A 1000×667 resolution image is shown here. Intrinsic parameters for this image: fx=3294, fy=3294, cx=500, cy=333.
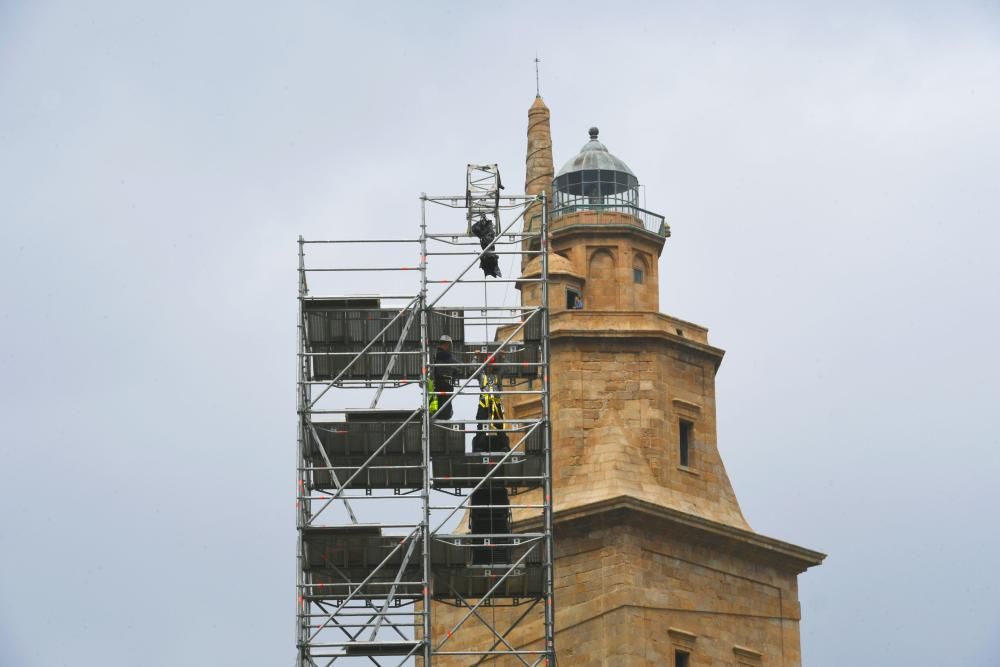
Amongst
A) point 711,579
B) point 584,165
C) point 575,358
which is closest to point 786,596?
point 711,579

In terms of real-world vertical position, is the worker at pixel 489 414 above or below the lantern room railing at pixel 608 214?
below

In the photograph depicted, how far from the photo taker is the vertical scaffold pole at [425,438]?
80750mm

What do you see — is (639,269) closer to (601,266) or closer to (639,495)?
(601,266)

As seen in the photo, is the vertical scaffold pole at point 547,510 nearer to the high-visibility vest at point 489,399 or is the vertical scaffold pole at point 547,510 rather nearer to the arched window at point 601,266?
the high-visibility vest at point 489,399

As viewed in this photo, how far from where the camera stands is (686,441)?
101m

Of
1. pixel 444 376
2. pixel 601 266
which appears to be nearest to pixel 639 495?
pixel 601 266

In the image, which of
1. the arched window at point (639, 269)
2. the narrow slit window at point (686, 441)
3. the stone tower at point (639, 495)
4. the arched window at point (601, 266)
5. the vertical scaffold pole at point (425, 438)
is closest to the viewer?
the vertical scaffold pole at point (425, 438)

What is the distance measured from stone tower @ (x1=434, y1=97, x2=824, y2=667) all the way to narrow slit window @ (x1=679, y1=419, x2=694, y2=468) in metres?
0.04

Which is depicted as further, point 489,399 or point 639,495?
point 639,495

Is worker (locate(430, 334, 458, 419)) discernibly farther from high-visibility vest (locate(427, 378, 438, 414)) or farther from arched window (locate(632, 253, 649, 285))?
arched window (locate(632, 253, 649, 285))

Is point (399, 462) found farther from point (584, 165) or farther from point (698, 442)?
point (584, 165)

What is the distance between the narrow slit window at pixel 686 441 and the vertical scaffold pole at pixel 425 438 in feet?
58.6

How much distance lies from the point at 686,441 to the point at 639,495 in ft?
14.0

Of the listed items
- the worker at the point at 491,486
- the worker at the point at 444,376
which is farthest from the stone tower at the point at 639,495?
the worker at the point at 444,376
